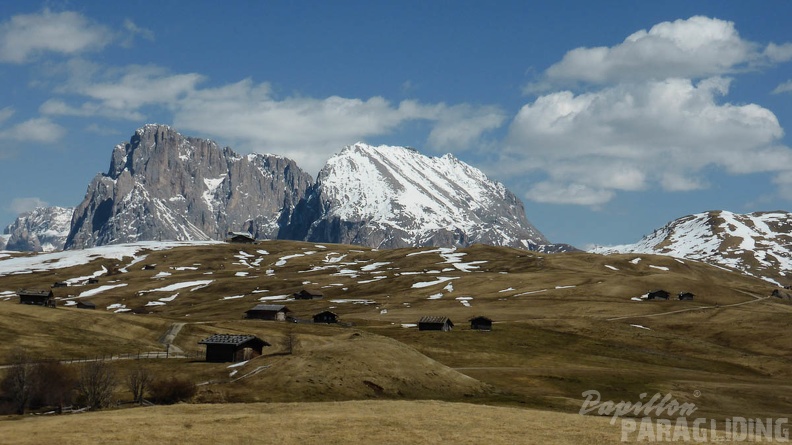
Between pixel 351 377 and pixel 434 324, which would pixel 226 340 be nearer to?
pixel 351 377

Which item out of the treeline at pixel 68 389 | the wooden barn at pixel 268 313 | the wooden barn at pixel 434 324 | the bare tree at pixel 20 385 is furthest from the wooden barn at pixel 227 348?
the wooden barn at pixel 268 313

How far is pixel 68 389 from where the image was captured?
87.8 meters

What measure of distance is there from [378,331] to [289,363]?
182 ft

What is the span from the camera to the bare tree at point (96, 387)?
273 ft

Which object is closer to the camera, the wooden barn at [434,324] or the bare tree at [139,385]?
the bare tree at [139,385]

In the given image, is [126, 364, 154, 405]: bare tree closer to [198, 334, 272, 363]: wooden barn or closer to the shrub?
the shrub

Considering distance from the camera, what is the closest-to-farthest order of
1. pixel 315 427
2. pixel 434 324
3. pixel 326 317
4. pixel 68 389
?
1. pixel 315 427
2. pixel 68 389
3. pixel 434 324
4. pixel 326 317

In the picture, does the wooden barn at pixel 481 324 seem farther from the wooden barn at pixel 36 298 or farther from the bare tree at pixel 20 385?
the wooden barn at pixel 36 298

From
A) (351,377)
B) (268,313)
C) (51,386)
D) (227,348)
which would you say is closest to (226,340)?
(227,348)

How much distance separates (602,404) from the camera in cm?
8656

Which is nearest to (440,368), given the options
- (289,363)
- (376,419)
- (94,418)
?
(289,363)

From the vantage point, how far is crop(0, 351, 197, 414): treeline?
3258 inches

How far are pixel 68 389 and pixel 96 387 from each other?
20.1ft

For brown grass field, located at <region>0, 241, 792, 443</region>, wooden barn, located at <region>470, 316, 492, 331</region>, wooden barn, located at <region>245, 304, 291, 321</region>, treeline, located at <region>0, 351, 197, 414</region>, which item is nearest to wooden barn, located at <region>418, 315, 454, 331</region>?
brown grass field, located at <region>0, 241, 792, 443</region>
